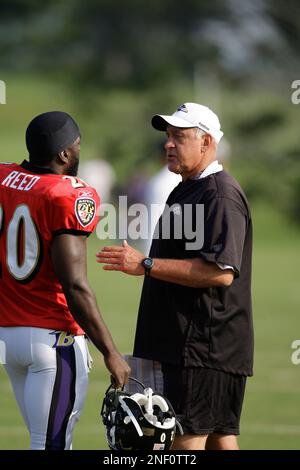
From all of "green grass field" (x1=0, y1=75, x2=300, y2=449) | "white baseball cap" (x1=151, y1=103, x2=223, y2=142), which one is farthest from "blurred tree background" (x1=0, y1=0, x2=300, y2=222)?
"white baseball cap" (x1=151, y1=103, x2=223, y2=142)

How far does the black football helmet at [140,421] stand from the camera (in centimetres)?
523

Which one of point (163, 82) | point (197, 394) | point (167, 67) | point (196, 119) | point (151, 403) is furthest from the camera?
point (167, 67)

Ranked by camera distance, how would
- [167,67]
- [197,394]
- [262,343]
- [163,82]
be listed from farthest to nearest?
[167,67] → [163,82] → [262,343] → [197,394]

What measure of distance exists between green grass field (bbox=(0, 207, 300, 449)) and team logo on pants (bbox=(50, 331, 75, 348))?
2.36 m

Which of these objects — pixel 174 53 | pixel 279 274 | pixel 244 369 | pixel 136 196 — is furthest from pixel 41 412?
pixel 174 53

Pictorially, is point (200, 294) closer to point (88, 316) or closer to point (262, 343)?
point (88, 316)

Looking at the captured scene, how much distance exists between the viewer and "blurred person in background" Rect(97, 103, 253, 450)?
5348 millimetres

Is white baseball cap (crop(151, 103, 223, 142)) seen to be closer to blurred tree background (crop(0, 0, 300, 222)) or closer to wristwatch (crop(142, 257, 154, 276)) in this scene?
wristwatch (crop(142, 257, 154, 276))

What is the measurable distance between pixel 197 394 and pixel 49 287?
893mm

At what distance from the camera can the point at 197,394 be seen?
17.9ft

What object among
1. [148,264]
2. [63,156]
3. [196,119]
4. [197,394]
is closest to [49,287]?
[148,264]

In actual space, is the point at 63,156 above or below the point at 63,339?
above

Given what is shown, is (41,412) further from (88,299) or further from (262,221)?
(262,221)

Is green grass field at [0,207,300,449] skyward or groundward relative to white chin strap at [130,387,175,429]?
groundward
